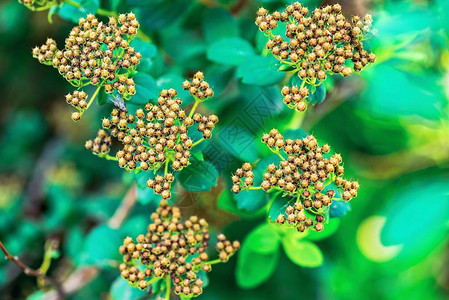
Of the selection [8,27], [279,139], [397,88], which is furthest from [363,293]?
[8,27]

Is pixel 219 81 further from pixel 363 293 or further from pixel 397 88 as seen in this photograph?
pixel 363 293

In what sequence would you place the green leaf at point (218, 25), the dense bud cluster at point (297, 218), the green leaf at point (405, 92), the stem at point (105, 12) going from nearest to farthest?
the dense bud cluster at point (297, 218) → the stem at point (105, 12) → the green leaf at point (218, 25) → the green leaf at point (405, 92)

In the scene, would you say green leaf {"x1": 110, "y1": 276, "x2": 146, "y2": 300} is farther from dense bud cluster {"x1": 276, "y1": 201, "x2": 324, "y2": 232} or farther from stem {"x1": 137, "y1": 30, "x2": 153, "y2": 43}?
stem {"x1": 137, "y1": 30, "x2": 153, "y2": 43}

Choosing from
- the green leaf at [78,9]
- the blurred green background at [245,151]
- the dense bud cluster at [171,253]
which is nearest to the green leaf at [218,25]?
the blurred green background at [245,151]

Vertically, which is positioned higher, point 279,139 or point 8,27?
point 279,139

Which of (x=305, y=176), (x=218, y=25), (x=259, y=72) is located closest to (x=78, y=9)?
(x=218, y=25)

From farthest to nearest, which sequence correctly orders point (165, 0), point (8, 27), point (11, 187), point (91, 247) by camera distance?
point (8, 27), point (11, 187), point (91, 247), point (165, 0)

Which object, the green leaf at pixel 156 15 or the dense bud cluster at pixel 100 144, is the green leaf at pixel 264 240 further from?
the green leaf at pixel 156 15
